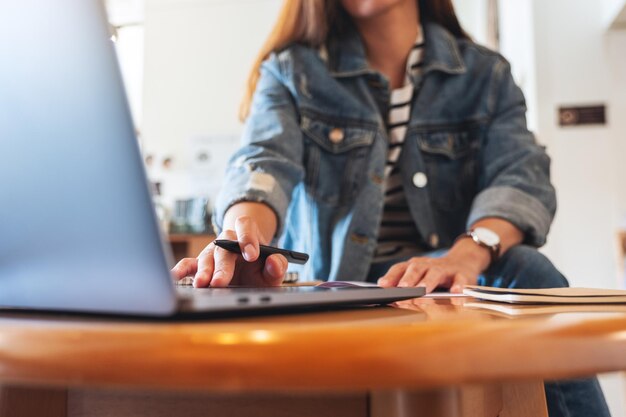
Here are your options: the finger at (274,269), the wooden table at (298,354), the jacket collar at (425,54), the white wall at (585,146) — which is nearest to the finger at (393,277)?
the finger at (274,269)

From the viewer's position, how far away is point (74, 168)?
0.26m

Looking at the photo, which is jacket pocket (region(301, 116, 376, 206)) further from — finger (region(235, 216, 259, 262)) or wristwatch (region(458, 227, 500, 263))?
finger (region(235, 216, 259, 262))

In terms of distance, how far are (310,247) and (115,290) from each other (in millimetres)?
910

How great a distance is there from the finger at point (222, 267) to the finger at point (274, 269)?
33mm

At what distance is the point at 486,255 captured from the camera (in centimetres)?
84

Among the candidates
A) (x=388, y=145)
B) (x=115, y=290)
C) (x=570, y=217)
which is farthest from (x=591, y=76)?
(x=115, y=290)

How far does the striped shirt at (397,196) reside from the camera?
3.72 ft

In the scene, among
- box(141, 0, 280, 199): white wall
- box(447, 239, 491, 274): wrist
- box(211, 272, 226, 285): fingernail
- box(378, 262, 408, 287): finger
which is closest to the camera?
box(211, 272, 226, 285): fingernail

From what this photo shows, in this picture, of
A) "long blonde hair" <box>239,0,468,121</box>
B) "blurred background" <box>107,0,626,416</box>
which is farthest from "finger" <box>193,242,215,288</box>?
"blurred background" <box>107,0,626,416</box>

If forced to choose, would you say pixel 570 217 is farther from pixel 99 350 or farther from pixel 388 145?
pixel 99 350

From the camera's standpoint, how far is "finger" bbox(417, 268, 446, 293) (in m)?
0.64

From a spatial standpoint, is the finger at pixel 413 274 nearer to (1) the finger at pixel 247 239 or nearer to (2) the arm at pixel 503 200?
(2) the arm at pixel 503 200

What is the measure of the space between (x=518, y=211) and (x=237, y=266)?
526 mm

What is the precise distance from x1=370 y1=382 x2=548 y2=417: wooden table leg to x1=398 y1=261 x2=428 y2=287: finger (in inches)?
6.5
